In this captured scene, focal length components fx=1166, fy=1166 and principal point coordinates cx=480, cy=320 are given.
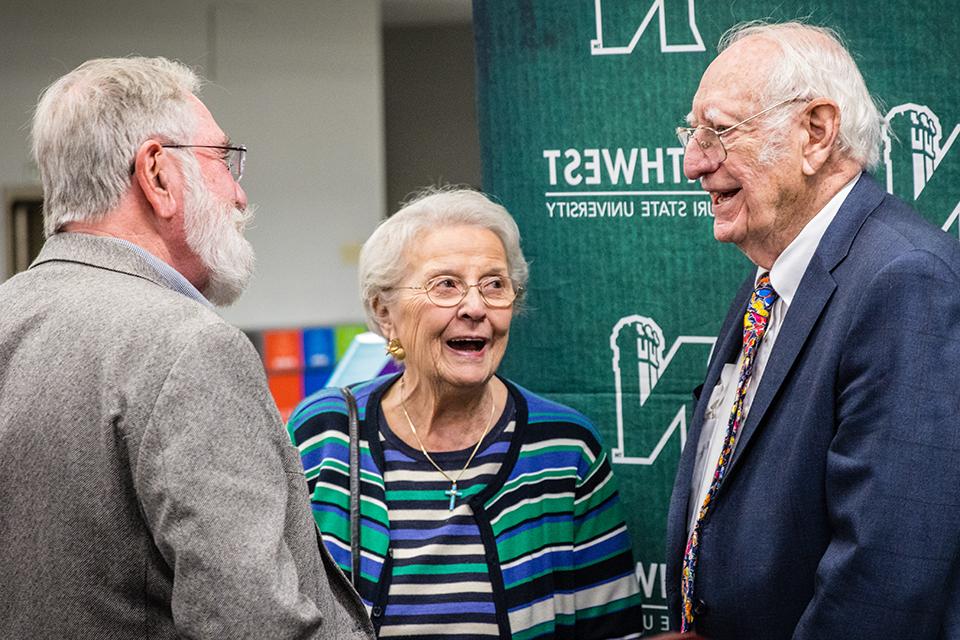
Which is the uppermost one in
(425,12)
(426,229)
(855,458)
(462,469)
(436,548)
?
(425,12)

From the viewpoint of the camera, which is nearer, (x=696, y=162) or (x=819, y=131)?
(x=819, y=131)

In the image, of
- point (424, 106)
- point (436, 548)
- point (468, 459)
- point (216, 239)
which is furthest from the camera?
point (424, 106)

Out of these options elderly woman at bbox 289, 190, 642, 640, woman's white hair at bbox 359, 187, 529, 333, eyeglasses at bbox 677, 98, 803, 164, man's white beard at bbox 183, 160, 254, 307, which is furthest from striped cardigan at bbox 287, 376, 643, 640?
eyeglasses at bbox 677, 98, 803, 164

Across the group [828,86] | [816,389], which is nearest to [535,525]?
[816,389]

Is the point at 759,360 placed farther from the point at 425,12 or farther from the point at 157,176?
the point at 425,12

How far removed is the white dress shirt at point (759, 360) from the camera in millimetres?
1752

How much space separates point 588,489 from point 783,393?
2.01 feet

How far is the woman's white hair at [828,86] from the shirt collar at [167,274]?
2.90 feet

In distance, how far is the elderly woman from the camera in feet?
6.91

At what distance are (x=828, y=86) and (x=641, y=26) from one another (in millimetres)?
636

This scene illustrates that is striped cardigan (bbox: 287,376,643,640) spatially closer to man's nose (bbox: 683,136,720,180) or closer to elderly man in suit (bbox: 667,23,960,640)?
elderly man in suit (bbox: 667,23,960,640)

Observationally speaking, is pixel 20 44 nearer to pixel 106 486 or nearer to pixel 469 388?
pixel 469 388

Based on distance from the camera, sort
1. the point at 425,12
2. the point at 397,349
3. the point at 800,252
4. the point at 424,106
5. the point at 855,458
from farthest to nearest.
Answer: the point at 424,106, the point at 425,12, the point at 397,349, the point at 800,252, the point at 855,458

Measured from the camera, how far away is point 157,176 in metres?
1.59
